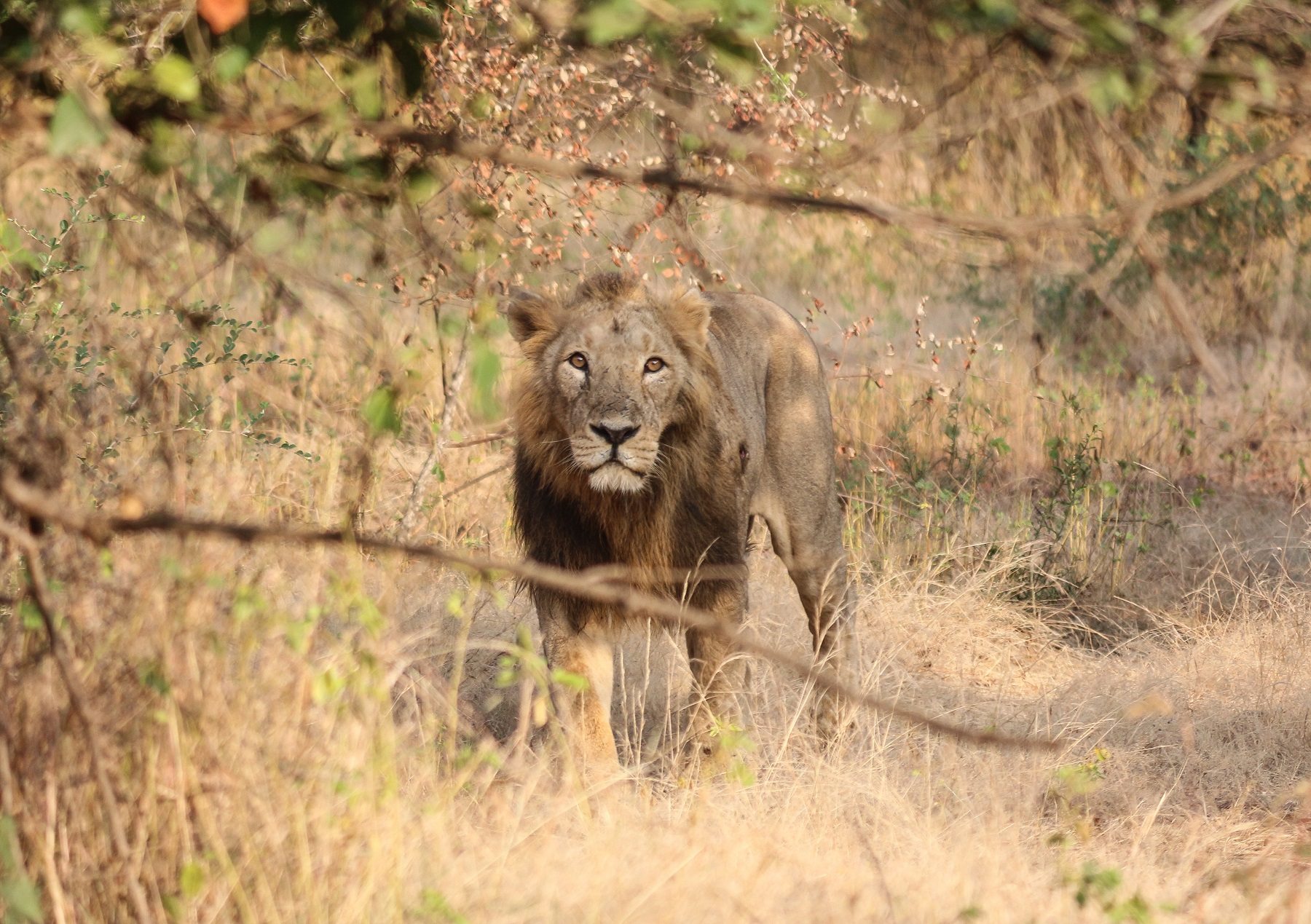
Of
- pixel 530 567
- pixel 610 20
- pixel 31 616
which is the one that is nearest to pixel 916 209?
pixel 610 20

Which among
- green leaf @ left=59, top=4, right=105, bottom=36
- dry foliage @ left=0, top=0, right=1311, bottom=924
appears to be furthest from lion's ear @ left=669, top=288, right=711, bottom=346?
green leaf @ left=59, top=4, right=105, bottom=36

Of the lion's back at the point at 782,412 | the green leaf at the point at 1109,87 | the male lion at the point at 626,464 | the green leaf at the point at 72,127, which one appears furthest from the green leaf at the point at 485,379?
the lion's back at the point at 782,412

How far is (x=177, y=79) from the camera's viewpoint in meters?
2.05

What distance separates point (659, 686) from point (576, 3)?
4.10 metres

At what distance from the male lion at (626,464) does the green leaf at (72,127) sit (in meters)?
2.74

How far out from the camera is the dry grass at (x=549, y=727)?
2.80 metres

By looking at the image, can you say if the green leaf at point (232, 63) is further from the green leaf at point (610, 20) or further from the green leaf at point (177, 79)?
the green leaf at point (610, 20)

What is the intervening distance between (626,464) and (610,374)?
0.95 feet

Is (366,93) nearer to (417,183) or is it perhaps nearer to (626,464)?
(417,183)

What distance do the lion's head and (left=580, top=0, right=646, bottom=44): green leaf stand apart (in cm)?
261

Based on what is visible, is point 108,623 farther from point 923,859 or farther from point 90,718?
point 923,859

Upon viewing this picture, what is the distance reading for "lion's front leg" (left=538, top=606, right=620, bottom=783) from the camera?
446 cm

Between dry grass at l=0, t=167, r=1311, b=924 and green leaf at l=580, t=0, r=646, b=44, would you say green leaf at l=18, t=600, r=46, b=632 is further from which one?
green leaf at l=580, t=0, r=646, b=44

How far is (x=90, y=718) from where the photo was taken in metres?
2.20
